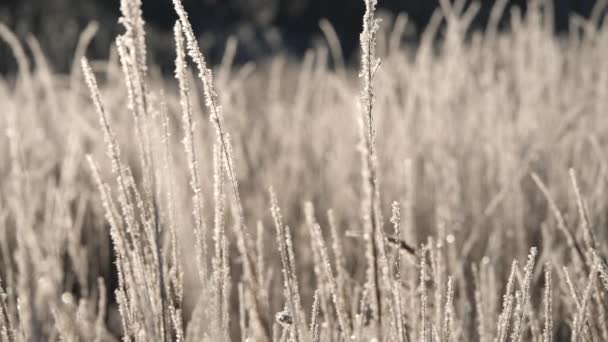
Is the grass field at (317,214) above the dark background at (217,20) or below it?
below

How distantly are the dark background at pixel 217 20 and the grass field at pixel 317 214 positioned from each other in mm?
3175

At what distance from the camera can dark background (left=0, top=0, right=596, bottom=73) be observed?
5.26 meters

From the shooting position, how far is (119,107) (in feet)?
6.06

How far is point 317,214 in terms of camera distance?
1.37m

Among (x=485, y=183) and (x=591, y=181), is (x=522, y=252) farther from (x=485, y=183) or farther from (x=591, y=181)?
(x=485, y=183)

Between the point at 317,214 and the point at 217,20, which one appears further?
the point at 217,20

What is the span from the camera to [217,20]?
6688 millimetres

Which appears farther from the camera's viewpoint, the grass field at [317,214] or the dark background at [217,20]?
the dark background at [217,20]

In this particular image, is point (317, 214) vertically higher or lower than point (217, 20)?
lower

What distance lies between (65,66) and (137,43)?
4911mm

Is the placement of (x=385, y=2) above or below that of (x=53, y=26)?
above

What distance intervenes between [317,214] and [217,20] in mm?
5655

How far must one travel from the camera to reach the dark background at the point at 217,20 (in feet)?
17.3

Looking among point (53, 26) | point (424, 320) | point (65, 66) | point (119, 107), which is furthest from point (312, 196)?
point (53, 26)
